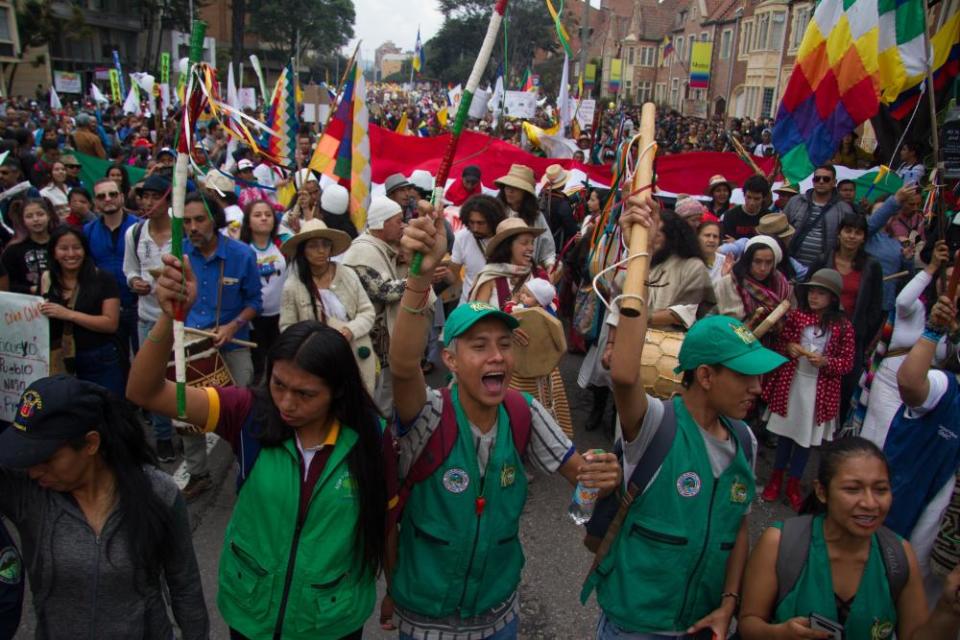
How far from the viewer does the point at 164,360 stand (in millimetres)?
2018

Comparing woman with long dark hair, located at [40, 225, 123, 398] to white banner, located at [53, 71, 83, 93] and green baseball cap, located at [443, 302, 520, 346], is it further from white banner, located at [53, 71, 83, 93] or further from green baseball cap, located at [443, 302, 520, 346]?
white banner, located at [53, 71, 83, 93]

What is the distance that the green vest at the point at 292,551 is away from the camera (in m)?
2.00

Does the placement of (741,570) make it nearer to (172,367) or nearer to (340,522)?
(340,522)

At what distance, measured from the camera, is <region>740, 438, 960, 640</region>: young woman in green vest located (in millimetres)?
2045

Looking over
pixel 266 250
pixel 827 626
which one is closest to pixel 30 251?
pixel 266 250

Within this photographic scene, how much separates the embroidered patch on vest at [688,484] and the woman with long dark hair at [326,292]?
8.20 ft

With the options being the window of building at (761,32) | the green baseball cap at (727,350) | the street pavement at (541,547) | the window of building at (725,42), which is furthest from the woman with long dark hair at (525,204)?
the window of building at (725,42)

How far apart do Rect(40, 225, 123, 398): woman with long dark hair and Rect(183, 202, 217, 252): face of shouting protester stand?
58 centimetres

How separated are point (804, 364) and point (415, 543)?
11.1ft

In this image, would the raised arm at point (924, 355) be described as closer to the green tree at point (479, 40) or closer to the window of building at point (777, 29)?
the green tree at point (479, 40)

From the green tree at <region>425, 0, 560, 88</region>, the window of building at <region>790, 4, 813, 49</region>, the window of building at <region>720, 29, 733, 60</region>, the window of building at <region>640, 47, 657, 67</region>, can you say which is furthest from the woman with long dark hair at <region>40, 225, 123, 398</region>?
the window of building at <region>640, 47, 657, 67</region>

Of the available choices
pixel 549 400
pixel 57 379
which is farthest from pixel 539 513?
pixel 57 379

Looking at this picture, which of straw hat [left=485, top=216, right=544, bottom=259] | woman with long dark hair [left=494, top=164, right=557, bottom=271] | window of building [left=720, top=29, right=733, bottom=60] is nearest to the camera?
straw hat [left=485, top=216, right=544, bottom=259]

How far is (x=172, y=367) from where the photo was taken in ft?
12.8
